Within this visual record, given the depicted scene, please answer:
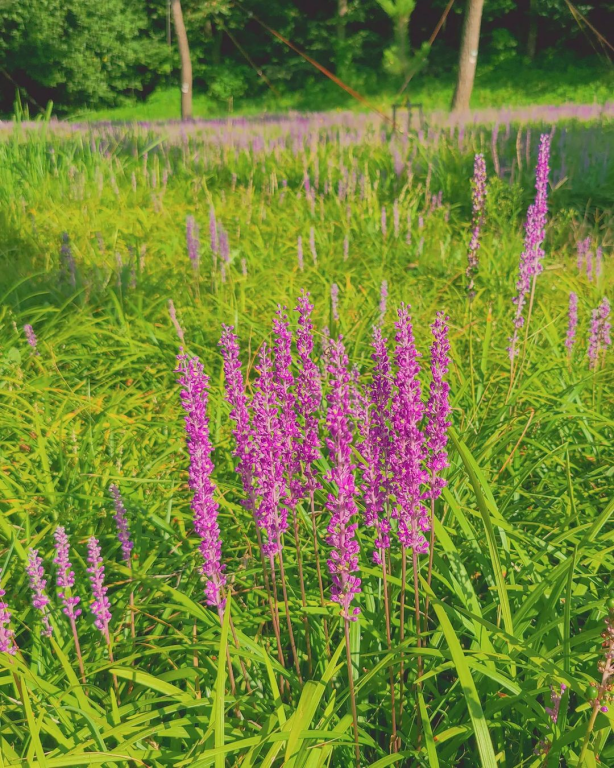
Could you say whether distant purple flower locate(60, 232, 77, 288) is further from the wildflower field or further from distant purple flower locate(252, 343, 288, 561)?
distant purple flower locate(252, 343, 288, 561)

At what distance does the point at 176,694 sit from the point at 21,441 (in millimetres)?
1694

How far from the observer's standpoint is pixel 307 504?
103 inches

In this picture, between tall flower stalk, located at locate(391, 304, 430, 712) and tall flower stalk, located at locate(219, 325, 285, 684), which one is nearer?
tall flower stalk, located at locate(391, 304, 430, 712)

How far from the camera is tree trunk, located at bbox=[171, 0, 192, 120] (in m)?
19.9

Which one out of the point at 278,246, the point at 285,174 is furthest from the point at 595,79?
the point at 278,246

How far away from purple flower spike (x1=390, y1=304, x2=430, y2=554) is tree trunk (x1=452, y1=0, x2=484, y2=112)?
14723 millimetres

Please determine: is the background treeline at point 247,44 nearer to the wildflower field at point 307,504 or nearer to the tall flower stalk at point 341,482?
the wildflower field at point 307,504

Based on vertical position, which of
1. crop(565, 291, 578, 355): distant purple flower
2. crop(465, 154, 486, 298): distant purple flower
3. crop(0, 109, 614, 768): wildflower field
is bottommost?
crop(0, 109, 614, 768): wildflower field

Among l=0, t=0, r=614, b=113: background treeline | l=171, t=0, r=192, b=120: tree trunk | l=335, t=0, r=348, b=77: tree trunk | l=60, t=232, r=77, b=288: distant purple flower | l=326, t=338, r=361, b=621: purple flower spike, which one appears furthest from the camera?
l=335, t=0, r=348, b=77: tree trunk

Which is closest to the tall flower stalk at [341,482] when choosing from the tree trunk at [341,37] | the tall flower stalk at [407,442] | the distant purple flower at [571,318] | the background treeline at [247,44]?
the tall flower stalk at [407,442]

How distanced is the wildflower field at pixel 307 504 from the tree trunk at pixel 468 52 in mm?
10736

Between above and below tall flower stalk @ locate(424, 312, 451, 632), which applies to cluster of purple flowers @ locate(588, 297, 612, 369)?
below

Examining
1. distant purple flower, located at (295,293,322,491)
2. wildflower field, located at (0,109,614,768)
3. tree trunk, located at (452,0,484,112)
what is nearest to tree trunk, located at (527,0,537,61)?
tree trunk, located at (452,0,484,112)

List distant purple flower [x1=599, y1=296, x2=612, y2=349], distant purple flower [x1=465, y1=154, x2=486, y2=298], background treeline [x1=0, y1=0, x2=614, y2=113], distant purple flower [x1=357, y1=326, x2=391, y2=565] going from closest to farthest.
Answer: distant purple flower [x1=357, y1=326, x2=391, y2=565], distant purple flower [x1=465, y1=154, x2=486, y2=298], distant purple flower [x1=599, y1=296, x2=612, y2=349], background treeline [x1=0, y1=0, x2=614, y2=113]
